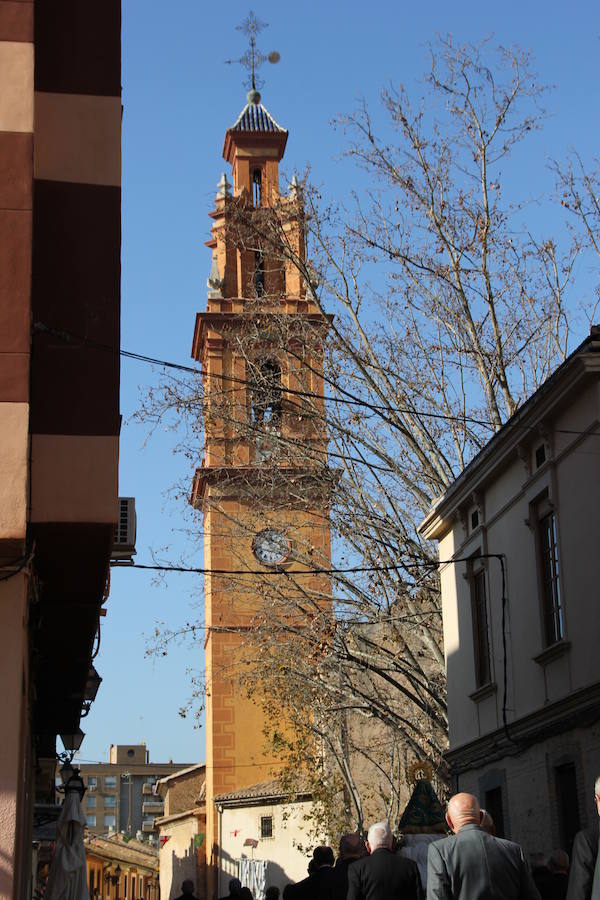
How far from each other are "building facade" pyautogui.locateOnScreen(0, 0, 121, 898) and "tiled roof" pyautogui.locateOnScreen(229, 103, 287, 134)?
1450 inches

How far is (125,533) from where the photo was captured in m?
14.8

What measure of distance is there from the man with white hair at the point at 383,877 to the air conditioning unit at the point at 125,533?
6.21m

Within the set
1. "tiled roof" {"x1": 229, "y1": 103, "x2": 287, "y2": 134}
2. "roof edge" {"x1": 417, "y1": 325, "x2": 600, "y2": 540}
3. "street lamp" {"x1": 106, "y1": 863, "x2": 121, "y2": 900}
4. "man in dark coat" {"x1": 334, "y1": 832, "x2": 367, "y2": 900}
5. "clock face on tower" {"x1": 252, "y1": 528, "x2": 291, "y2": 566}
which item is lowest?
"street lamp" {"x1": 106, "y1": 863, "x2": 121, "y2": 900}

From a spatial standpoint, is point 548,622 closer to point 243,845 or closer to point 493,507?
point 493,507

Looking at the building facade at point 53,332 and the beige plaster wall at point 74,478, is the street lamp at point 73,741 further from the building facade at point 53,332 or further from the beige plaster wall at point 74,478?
the beige plaster wall at point 74,478

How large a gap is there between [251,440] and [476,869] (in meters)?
20.0

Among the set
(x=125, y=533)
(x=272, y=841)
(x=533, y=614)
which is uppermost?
(x=125, y=533)

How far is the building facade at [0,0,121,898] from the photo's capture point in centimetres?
956

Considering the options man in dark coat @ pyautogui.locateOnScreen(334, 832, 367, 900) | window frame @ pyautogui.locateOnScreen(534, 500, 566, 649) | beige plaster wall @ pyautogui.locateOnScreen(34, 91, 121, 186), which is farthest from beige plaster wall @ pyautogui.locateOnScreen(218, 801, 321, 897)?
beige plaster wall @ pyautogui.locateOnScreen(34, 91, 121, 186)

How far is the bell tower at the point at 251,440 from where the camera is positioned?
25828mm

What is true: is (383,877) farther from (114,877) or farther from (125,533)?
(114,877)

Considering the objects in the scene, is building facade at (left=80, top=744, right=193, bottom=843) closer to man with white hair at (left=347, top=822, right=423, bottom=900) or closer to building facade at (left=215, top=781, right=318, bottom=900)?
building facade at (left=215, top=781, right=318, bottom=900)

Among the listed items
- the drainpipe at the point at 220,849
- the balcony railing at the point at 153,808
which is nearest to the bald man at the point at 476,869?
the drainpipe at the point at 220,849

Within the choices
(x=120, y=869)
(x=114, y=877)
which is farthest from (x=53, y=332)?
(x=120, y=869)
